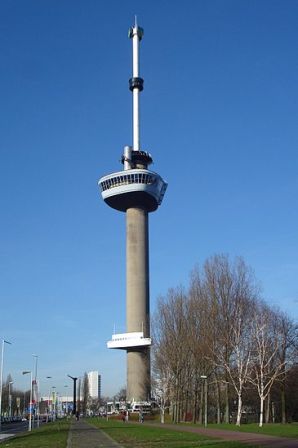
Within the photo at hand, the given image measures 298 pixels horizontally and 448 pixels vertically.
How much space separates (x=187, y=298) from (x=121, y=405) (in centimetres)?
5427

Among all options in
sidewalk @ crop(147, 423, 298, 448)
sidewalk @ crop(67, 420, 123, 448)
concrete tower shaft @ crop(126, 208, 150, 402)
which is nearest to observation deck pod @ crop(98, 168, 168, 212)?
concrete tower shaft @ crop(126, 208, 150, 402)

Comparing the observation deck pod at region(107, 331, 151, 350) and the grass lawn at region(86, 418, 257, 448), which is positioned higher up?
the observation deck pod at region(107, 331, 151, 350)

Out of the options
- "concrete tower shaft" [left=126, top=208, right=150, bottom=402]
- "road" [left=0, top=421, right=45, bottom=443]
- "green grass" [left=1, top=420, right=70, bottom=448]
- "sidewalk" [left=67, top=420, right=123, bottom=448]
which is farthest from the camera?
"concrete tower shaft" [left=126, top=208, right=150, bottom=402]

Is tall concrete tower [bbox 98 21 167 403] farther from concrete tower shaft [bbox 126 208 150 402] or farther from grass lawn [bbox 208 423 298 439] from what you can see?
grass lawn [bbox 208 423 298 439]

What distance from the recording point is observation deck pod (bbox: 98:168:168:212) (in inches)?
5025

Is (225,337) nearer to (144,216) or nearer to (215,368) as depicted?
(215,368)

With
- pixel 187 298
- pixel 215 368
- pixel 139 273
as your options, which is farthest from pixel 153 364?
pixel 139 273

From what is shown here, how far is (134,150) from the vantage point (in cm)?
13225

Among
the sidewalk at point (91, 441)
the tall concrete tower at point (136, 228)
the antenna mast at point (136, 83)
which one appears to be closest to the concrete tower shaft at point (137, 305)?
the tall concrete tower at point (136, 228)

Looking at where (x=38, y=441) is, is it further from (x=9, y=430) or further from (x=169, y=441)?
(x=9, y=430)

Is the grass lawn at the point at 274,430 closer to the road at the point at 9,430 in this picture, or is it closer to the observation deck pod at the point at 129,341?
the road at the point at 9,430

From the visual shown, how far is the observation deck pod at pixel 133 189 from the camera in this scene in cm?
12762

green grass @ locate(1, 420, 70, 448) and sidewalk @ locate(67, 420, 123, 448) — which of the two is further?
green grass @ locate(1, 420, 70, 448)

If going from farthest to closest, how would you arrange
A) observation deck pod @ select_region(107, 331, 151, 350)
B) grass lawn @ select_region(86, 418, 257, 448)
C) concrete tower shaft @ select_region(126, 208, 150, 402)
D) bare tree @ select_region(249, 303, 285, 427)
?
concrete tower shaft @ select_region(126, 208, 150, 402) < observation deck pod @ select_region(107, 331, 151, 350) < bare tree @ select_region(249, 303, 285, 427) < grass lawn @ select_region(86, 418, 257, 448)
